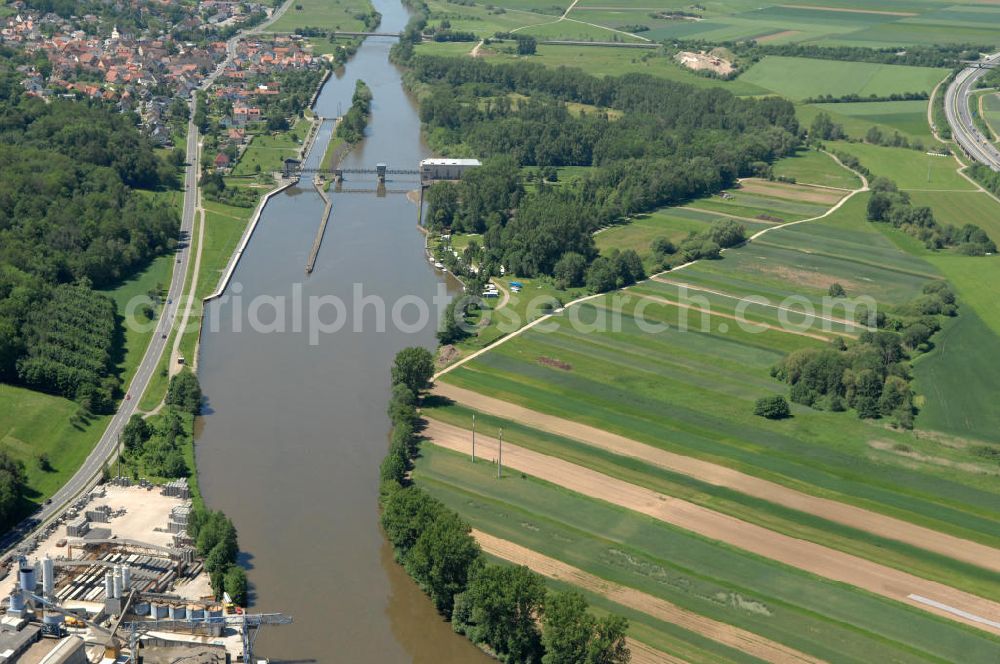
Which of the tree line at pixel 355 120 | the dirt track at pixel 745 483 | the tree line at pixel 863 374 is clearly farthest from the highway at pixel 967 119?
the dirt track at pixel 745 483

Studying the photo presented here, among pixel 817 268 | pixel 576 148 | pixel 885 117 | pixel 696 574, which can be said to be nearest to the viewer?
pixel 696 574

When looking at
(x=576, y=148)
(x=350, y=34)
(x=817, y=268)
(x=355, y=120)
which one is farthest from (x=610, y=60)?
(x=817, y=268)

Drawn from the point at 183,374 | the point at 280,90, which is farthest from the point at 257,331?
the point at 280,90

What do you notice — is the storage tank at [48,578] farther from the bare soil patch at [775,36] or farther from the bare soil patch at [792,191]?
the bare soil patch at [775,36]

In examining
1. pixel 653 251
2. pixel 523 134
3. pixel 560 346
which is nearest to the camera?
pixel 560 346

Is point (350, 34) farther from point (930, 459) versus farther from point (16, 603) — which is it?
point (16, 603)

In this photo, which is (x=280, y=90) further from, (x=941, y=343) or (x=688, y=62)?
(x=941, y=343)

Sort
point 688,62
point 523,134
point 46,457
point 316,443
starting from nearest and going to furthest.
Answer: point 46,457 → point 316,443 → point 523,134 → point 688,62
